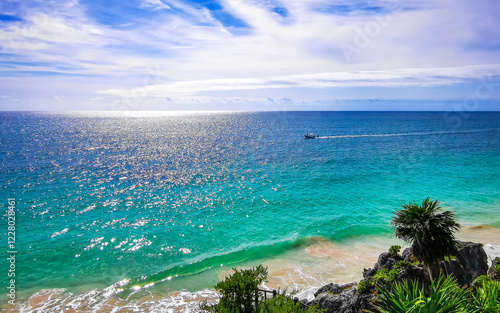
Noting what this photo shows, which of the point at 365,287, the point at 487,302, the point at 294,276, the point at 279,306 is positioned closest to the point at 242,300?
the point at 279,306

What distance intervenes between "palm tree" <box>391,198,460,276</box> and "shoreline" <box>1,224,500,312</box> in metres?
10.7

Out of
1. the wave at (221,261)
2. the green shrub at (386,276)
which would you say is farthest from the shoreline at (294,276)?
the green shrub at (386,276)

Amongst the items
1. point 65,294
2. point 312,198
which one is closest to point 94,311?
point 65,294

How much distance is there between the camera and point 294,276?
2861cm

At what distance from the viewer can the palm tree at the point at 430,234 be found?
55.4ft

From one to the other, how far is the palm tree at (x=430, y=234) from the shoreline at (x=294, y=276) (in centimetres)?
1068

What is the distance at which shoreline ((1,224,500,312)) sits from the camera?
2476cm

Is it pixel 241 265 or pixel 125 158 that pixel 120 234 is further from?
pixel 125 158

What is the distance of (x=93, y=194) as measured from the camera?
170 ft

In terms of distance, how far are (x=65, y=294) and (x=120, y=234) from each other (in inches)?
450

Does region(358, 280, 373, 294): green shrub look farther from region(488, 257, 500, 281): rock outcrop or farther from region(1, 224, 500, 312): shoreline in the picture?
region(488, 257, 500, 281): rock outcrop

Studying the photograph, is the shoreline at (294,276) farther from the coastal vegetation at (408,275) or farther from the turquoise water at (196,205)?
the coastal vegetation at (408,275)

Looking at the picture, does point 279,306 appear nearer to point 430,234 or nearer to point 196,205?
point 430,234

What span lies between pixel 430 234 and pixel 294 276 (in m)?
15.1
